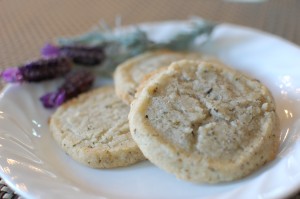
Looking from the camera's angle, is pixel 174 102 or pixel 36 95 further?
pixel 36 95

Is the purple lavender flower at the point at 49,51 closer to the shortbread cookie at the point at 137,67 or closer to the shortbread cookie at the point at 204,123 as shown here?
the shortbread cookie at the point at 137,67

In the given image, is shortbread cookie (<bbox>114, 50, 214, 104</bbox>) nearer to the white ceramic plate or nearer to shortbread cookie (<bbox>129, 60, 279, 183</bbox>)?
shortbread cookie (<bbox>129, 60, 279, 183</bbox>)

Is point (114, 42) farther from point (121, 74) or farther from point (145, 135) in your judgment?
point (145, 135)

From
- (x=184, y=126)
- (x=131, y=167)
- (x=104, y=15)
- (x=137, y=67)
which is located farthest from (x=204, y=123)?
(x=104, y=15)

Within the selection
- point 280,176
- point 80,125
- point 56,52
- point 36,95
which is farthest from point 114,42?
point 280,176

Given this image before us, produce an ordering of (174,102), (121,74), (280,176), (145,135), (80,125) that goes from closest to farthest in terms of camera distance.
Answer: (280,176)
(145,135)
(174,102)
(80,125)
(121,74)

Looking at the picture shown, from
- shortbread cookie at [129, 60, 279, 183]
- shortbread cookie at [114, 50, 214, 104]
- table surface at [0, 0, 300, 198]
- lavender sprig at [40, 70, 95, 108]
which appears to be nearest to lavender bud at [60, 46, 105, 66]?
lavender sprig at [40, 70, 95, 108]
